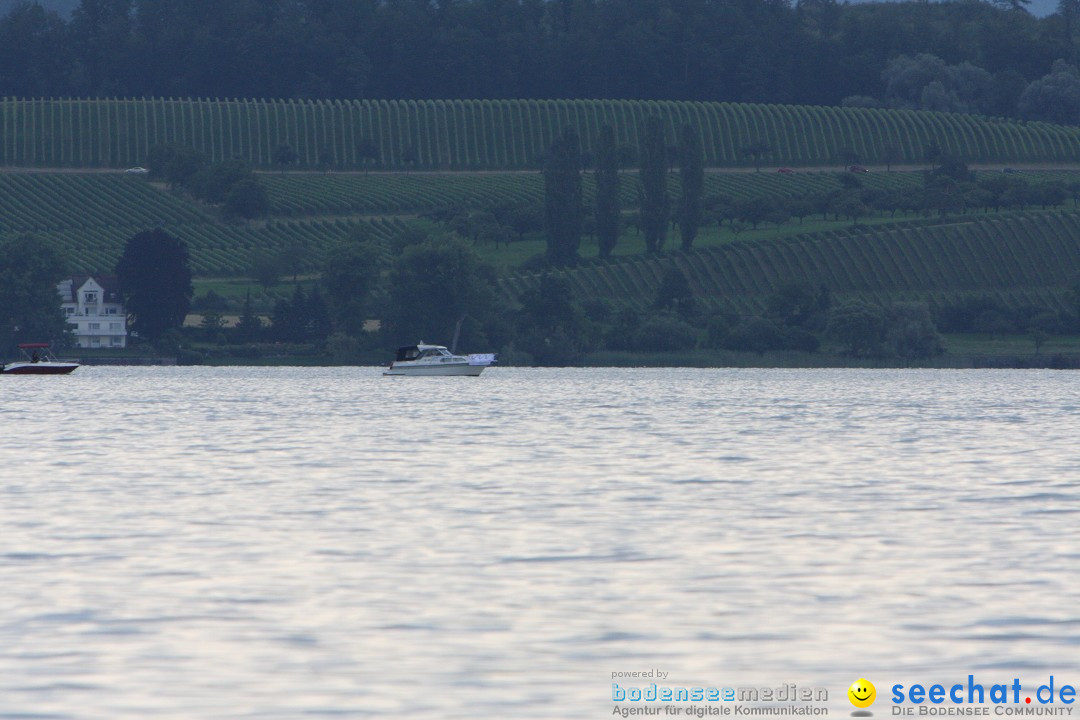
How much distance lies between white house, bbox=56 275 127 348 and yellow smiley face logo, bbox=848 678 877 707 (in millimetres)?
179783

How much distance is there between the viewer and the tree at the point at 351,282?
180m

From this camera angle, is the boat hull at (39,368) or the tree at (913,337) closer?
the boat hull at (39,368)

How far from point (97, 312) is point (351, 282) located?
1235 inches

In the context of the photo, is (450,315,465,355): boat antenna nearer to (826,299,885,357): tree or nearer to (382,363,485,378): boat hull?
(382,363,485,378): boat hull

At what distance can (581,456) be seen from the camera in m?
52.8

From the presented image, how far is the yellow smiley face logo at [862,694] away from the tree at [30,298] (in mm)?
172429

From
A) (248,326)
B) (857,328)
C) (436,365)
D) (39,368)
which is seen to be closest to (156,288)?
(248,326)

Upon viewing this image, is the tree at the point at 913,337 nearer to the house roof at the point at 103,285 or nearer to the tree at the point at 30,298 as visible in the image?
the house roof at the point at 103,285

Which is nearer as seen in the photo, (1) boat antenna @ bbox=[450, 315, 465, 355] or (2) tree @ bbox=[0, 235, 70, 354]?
(1) boat antenna @ bbox=[450, 315, 465, 355]

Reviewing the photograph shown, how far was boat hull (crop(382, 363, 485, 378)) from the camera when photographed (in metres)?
142

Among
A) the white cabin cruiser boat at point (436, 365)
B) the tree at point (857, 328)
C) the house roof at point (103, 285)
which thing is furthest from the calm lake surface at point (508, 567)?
the house roof at point (103, 285)

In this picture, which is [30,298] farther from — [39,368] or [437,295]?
[39,368]

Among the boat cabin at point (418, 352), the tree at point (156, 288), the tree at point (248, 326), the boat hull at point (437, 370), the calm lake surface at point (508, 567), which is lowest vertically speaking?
the boat hull at point (437, 370)

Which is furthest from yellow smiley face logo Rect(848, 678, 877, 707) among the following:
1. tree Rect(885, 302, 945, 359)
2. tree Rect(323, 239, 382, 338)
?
tree Rect(323, 239, 382, 338)
